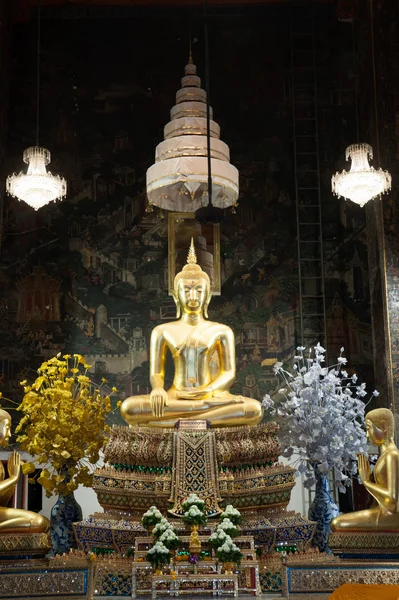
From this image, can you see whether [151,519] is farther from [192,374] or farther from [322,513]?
[192,374]

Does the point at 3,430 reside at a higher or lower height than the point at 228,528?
higher

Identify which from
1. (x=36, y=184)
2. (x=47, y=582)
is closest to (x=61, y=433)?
(x=47, y=582)

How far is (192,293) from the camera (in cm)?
755

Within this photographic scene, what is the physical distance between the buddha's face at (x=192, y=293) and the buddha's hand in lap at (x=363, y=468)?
8.49 ft

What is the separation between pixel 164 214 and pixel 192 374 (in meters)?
2.88

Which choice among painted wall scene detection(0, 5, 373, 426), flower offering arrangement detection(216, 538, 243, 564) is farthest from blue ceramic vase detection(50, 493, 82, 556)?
painted wall scene detection(0, 5, 373, 426)

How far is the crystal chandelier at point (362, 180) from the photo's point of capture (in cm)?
783

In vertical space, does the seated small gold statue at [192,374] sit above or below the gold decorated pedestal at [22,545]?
above

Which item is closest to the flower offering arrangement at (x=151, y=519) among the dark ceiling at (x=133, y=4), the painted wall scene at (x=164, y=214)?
the painted wall scene at (x=164, y=214)

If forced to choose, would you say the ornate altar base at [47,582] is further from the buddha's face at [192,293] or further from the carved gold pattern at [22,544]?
the buddha's face at [192,293]

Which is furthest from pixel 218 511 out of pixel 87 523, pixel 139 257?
pixel 139 257

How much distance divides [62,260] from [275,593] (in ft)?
17.4

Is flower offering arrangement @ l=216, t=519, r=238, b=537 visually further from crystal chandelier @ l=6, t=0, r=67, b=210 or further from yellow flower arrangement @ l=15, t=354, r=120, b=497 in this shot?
crystal chandelier @ l=6, t=0, r=67, b=210

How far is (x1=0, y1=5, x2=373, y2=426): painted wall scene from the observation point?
371 inches
